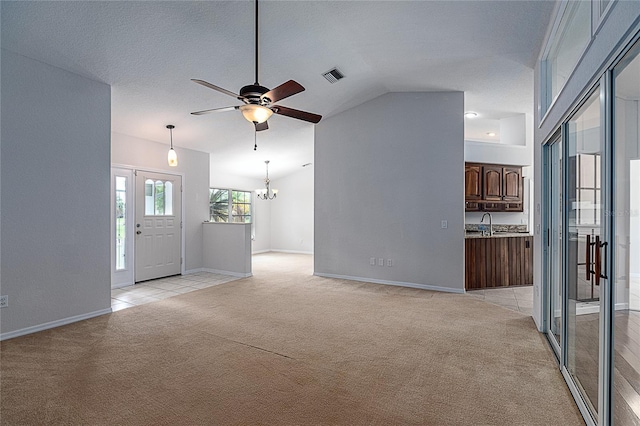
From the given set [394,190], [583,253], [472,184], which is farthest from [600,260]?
[472,184]

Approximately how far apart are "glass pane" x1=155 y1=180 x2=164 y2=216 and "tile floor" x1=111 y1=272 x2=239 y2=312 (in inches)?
50.5

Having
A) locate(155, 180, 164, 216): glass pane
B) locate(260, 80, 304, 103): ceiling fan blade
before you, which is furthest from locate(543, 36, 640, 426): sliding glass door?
locate(155, 180, 164, 216): glass pane

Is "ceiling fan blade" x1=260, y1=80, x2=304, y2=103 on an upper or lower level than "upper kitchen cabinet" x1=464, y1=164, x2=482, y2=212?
upper

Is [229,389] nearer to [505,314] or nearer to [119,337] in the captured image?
[119,337]

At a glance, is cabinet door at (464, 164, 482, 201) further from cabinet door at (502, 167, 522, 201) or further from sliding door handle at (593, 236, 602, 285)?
sliding door handle at (593, 236, 602, 285)

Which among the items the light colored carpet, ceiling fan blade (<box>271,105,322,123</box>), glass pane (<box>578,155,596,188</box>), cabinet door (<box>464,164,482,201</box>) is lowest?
the light colored carpet

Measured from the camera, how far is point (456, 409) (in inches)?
86.2

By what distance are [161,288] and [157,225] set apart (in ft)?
4.37

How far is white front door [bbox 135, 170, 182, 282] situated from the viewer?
610cm

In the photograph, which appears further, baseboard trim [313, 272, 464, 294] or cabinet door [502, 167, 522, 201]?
cabinet door [502, 167, 522, 201]

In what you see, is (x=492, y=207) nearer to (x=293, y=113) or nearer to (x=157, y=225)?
(x=293, y=113)

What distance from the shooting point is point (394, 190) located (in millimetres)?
5906

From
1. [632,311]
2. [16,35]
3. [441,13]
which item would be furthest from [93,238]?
[632,311]

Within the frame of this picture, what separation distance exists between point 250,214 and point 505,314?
7863 millimetres
